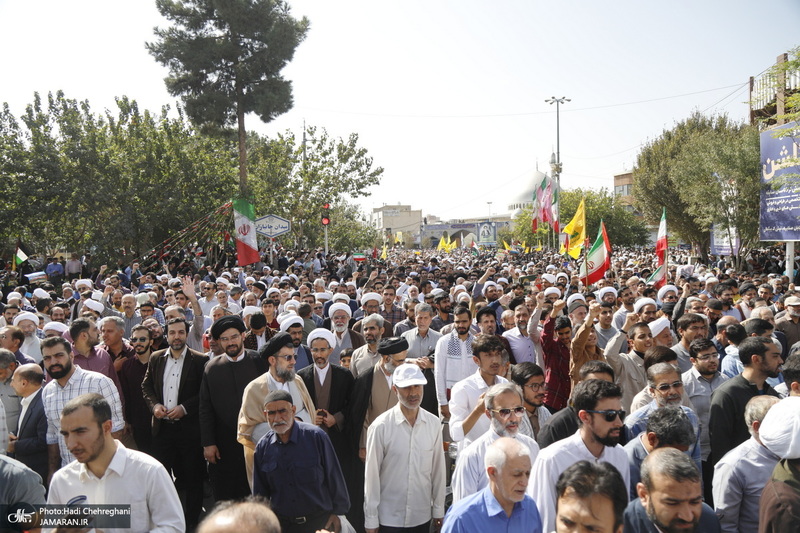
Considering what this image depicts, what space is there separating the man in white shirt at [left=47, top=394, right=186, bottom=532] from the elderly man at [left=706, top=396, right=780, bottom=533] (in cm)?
302

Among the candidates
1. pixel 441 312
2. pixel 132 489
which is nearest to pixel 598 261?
pixel 441 312

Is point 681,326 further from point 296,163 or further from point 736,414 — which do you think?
point 296,163

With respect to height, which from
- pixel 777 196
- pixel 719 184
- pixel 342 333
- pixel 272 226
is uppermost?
pixel 719 184

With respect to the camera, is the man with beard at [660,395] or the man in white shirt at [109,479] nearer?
the man in white shirt at [109,479]

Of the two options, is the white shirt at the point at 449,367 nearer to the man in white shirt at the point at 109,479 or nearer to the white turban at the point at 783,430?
the white turban at the point at 783,430

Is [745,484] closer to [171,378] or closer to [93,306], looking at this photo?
Answer: [171,378]

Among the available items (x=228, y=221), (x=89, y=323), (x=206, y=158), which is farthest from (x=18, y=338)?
(x=206, y=158)

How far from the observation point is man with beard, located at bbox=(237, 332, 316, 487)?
4.79 metres

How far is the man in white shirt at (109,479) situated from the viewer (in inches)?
123

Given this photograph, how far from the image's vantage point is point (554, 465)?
3391mm

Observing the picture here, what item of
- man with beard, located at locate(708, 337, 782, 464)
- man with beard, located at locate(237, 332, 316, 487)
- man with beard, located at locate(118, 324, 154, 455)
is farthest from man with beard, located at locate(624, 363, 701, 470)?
man with beard, located at locate(118, 324, 154, 455)

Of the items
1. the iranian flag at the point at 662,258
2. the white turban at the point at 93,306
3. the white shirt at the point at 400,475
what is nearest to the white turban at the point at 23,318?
the white turban at the point at 93,306

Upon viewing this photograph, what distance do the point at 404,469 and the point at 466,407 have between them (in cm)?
74

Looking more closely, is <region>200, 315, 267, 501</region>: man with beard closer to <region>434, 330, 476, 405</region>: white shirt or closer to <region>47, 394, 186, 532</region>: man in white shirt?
<region>434, 330, 476, 405</region>: white shirt
